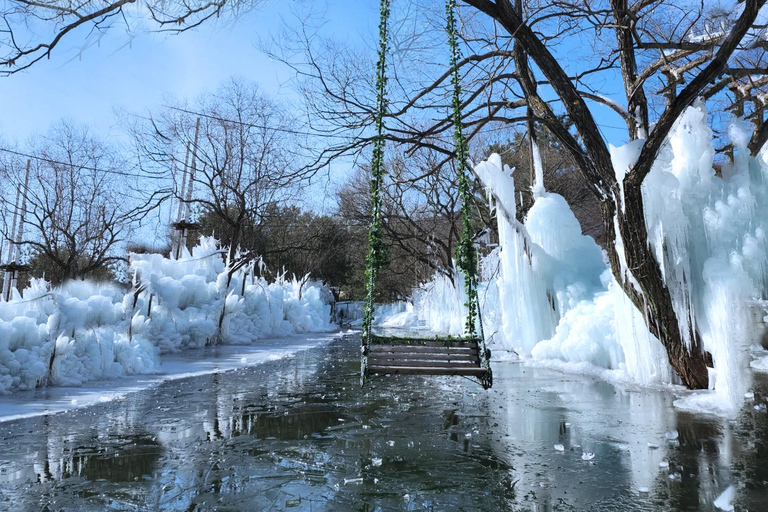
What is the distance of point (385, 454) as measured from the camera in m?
4.23

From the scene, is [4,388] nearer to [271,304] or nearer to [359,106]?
[359,106]

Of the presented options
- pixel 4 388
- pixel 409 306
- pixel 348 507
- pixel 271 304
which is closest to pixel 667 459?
pixel 348 507

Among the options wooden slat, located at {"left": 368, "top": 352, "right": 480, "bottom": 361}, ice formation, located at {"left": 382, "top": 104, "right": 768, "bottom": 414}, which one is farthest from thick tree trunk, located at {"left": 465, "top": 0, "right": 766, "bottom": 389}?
wooden slat, located at {"left": 368, "top": 352, "right": 480, "bottom": 361}

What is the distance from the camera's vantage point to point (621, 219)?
638 cm

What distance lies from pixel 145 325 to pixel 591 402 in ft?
31.9

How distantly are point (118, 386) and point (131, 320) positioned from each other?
3.42m

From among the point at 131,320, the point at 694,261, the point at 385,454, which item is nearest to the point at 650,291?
the point at 694,261

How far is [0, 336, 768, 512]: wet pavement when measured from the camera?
3.23 meters

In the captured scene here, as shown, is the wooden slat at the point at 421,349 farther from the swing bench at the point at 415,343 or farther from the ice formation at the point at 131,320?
the ice formation at the point at 131,320

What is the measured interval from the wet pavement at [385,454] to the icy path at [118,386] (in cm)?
56

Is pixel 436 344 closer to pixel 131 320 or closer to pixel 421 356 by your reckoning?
pixel 421 356

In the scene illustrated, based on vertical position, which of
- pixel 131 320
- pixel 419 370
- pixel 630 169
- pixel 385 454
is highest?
pixel 630 169

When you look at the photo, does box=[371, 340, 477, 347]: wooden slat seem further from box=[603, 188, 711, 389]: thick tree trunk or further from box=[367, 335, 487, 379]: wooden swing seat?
box=[603, 188, 711, 389]: thick tree trunk

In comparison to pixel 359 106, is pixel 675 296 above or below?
below
